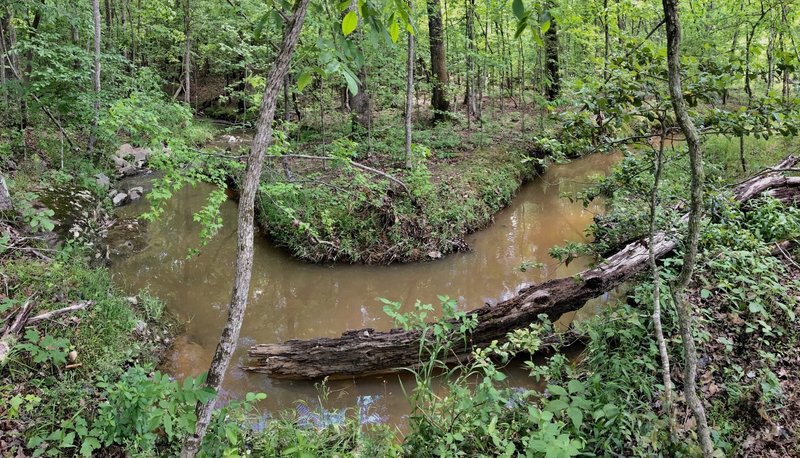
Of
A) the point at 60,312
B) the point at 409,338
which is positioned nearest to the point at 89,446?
the point at 60,312

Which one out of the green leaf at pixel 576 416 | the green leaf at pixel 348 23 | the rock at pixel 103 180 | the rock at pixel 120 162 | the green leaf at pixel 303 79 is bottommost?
the green leaf at pixel 576 416

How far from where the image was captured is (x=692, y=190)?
8.77 ft

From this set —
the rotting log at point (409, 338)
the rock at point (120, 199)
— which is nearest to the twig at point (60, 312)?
the rotting log at point (409, 338)

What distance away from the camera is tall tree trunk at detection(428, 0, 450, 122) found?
42.1 feet

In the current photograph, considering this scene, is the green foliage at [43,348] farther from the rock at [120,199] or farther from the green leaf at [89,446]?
the rock at [120,199]

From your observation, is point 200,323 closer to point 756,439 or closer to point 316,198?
point 316,198

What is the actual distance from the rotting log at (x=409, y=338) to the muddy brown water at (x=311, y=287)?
19cm

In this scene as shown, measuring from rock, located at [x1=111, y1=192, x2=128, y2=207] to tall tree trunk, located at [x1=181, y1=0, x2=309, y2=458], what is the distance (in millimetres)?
8984

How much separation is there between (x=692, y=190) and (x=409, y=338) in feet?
10.8

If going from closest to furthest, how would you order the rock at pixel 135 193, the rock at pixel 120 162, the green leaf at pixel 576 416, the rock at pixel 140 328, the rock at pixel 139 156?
the green leaf at pixel 576 416 → the rock at pixel 140 328 → the rock at pixel 135 193 → the rock at pixel 120 162 → the rock at pixel 139 156

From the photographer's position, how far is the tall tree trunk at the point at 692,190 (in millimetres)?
2457

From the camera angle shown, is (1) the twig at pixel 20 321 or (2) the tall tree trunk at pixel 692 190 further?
(1) the twig at pixel 20 321

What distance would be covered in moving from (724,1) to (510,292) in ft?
39.8

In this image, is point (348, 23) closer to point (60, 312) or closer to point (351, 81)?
point (351, 81)
